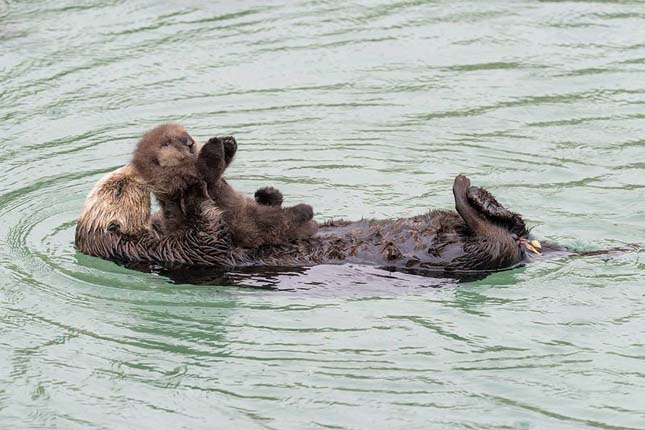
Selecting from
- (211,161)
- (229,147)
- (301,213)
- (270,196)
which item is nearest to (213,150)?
(211,161)

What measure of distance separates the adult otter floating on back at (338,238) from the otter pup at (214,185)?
0.01 meters

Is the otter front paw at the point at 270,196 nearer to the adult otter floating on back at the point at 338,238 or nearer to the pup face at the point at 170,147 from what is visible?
the adult otter floating on back at the point at 338,238

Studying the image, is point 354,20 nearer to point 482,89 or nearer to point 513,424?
point 482,89

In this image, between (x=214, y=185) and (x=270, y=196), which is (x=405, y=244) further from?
(x=214, y=185)

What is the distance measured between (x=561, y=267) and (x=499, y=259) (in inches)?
18.8

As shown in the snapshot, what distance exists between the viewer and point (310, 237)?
7.07 m

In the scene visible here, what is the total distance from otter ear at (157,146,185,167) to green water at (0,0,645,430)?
0.72m

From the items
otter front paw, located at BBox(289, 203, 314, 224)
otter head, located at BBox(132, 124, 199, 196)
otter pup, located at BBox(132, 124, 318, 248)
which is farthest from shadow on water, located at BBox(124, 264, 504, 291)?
otter head, located at BBox(132, 124, 199, 196)

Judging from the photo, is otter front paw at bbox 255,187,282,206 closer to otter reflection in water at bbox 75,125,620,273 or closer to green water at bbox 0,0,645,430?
otter reflection in water at bbox 75,125,620,273

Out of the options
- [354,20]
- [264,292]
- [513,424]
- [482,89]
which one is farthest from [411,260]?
[354,20]

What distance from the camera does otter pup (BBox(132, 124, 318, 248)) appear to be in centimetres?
692

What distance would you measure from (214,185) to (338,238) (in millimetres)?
777

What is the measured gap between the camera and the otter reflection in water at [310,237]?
6883 millimetres

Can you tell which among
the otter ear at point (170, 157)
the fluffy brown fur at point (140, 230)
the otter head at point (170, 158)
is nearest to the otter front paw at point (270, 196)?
the fluffy brown fur at point (140, 230)
